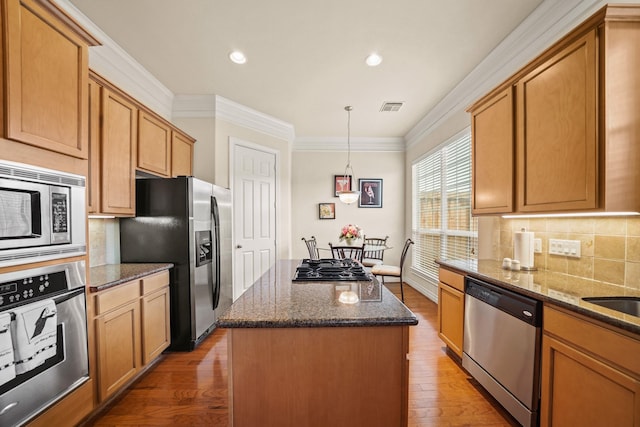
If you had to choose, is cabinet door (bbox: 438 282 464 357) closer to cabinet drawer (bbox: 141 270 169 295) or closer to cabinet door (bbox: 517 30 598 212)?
cabinet door (bbox: 517 30 598 212)

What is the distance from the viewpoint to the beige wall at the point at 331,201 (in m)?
5.71

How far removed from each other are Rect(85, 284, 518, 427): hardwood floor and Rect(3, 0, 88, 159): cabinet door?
1.75 meters

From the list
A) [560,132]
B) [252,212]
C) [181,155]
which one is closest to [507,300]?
[560,132]

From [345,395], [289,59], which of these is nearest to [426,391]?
[345,395]

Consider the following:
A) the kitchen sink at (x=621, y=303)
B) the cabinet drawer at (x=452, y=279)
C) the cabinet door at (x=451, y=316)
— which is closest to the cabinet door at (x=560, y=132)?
the kitchen sink at (x=621, y=303)

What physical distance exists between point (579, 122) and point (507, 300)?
111 centimetres

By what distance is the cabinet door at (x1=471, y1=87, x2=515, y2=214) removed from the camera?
7.09 feet

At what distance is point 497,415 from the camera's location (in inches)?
75.6

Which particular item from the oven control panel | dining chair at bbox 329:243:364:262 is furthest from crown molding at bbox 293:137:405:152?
the oven control panel

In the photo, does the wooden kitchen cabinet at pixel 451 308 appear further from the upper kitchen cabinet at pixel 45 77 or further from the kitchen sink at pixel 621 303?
the upper kitchen cabinet at pixel 45 77

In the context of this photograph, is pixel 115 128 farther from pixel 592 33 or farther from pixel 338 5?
pixel 592 33

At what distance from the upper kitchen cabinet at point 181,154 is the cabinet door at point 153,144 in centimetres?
10

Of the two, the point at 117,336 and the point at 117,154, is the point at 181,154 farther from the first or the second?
the point at 117,336

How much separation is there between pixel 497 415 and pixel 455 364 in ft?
2.07
